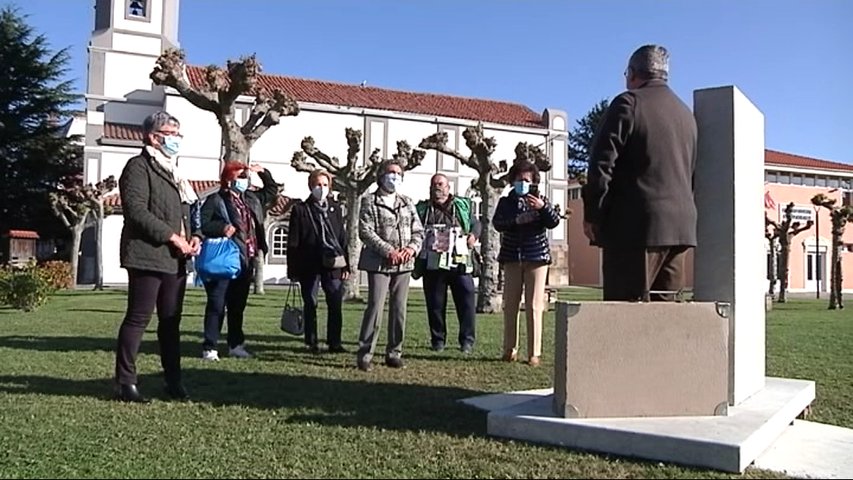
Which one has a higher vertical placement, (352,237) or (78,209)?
(78,209)

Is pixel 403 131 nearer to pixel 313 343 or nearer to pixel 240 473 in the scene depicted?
pixel 313 343

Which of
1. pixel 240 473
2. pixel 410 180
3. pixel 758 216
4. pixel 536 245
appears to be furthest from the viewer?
pixel 410 180

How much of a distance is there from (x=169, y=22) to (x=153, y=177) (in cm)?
3967

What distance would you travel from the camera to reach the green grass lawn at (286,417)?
3.47 meters

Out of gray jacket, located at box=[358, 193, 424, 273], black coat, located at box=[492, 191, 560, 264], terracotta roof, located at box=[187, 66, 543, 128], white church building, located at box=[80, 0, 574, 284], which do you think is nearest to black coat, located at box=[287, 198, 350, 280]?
gray jacket, located at box=[358, 193, 424, 273]

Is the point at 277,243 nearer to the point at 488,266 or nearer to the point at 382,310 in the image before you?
the point at 488,266

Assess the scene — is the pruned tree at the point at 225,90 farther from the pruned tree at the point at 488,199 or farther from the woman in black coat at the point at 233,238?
the woman in black coat at the point at 233,238

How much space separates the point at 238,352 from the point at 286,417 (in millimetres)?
2967

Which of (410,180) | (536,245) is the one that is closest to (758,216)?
(536,245)

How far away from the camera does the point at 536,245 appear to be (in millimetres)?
7266

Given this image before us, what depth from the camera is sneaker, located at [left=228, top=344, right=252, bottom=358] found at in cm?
729

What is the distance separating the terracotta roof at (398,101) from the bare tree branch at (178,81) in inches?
1059

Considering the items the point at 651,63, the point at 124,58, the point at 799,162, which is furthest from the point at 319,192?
the point at 799,162

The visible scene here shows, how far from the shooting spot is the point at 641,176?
423 cm
